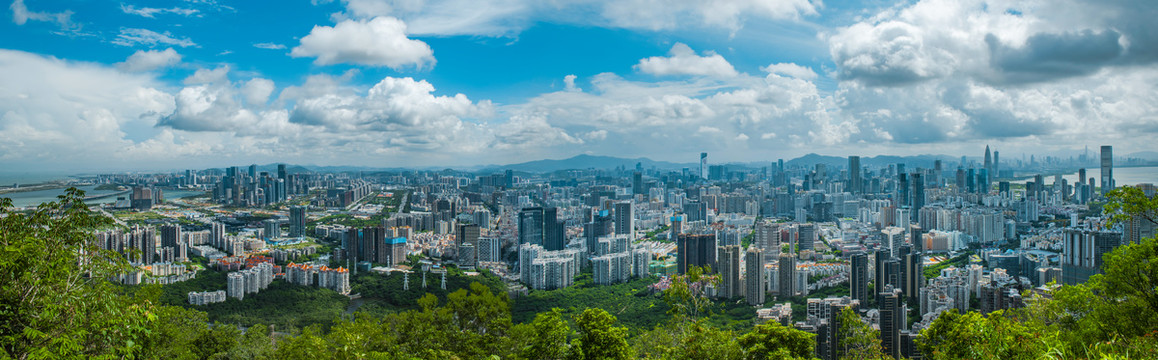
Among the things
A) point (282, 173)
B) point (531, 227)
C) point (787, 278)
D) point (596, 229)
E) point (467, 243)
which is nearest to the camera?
point (787, 278)

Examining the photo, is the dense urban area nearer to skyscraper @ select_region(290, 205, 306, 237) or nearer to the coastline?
skyscraper @ select_region(290, 205, 306, 237)

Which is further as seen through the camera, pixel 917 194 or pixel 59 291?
pixel 917 194

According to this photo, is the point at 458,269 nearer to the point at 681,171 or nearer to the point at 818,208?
the point at 818,208

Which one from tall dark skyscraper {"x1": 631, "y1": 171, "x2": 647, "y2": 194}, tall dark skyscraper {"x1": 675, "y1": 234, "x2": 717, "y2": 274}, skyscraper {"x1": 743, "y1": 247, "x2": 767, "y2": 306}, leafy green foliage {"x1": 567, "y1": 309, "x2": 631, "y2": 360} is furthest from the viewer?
tall dark skyscraper {"x1": 631, "y1": 171, "x2": 647, "y2": 194}

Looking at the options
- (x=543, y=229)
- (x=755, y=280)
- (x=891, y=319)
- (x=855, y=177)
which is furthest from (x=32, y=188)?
(x=855, y=177)

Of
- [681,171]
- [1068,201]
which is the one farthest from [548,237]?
[681,171]

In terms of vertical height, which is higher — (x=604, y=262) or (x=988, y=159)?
(x=988, y=159)

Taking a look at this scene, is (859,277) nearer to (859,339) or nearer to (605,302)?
(605,302)

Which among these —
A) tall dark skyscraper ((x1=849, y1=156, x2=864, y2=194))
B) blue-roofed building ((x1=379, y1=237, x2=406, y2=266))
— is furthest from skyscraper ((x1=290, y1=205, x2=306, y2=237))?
tall dark skyscraper ((x1=849, y1=156, x2=864, y2=194))
